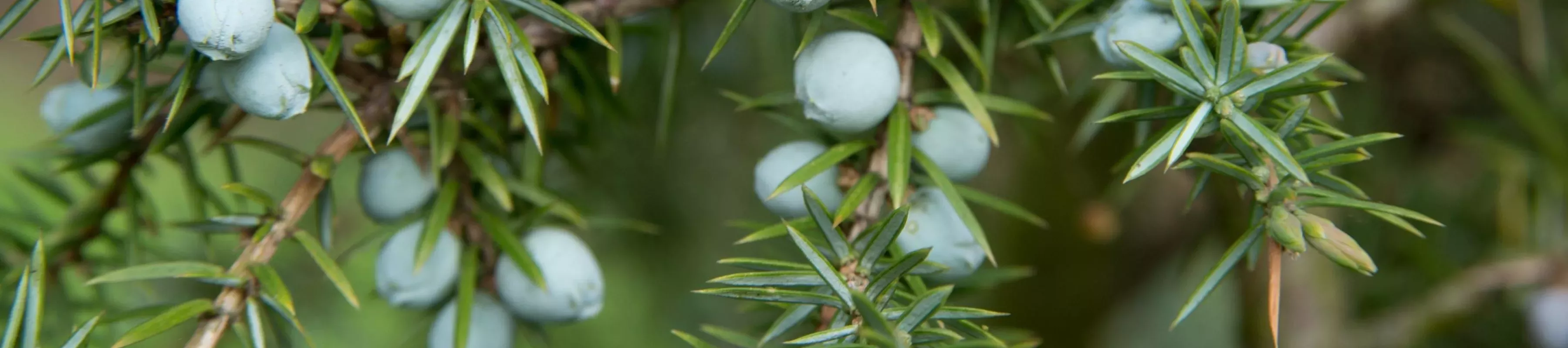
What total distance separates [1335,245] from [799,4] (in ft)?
0.46

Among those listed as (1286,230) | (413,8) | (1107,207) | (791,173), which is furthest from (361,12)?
(1107,207)

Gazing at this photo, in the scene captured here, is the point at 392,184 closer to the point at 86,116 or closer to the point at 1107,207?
the point at 86,116

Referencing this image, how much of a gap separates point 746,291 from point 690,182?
0.37 m

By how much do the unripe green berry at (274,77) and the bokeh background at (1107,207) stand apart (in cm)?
14

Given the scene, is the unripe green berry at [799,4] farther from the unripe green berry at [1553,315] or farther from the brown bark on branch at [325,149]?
the unripe green berry at [1553,315]


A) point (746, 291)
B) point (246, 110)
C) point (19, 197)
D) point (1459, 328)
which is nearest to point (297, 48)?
point (246, 110)

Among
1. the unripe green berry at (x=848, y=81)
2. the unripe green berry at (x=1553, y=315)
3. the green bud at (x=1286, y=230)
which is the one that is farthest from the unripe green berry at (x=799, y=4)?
the unripe green berry at (x=1553, y=315)

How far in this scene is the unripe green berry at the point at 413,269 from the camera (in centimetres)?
31

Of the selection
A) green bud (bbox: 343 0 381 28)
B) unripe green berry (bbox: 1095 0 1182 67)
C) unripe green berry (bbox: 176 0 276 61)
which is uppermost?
unripe green berry (bbox: 1095 0 1182 67)

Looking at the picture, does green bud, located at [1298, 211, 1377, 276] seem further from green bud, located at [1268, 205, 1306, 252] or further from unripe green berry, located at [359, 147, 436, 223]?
unripe green berry, located at [359, 147, 436, 223]

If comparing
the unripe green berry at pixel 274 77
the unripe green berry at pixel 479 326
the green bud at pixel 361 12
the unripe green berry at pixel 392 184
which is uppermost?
the green bud at pixel 361 12

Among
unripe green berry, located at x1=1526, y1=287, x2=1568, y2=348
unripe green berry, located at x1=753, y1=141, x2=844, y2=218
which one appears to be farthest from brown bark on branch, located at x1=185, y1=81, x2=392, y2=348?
unripe green berry, located at x1=1526, y1=287, x2=1568, y2=348

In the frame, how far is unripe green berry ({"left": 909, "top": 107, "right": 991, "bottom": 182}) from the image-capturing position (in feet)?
0.95

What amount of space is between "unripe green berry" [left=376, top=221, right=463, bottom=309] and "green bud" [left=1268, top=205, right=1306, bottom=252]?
0.78 feet
